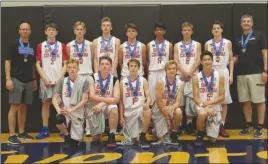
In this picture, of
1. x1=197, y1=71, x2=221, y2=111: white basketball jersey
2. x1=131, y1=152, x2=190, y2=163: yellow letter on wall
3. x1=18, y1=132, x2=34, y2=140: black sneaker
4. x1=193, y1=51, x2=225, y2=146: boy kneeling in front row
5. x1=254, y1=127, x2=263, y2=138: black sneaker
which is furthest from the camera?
x1=18, y1=132, x2=34, y2=140: black sneaker

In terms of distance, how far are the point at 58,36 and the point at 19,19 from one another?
73 centimetres

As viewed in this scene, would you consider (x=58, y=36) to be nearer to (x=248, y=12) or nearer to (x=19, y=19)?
(x=19, y=19)

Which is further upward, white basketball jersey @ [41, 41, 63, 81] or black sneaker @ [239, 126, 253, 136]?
white basketball jersey @ [41, 41, 63, 81]

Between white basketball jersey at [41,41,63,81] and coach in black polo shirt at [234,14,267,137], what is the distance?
2.96 metres

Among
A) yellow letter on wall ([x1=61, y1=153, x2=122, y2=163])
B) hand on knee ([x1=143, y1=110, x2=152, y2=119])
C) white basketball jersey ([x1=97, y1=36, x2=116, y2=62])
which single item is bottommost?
yellow letter on wall ([x1=61, y1=153, x2=122, y2=163])

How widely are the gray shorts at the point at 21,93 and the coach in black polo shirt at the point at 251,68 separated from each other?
3435 mm

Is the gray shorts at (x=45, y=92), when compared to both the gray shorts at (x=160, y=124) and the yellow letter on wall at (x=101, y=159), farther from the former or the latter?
the gray shorts at (x=160, y=124)

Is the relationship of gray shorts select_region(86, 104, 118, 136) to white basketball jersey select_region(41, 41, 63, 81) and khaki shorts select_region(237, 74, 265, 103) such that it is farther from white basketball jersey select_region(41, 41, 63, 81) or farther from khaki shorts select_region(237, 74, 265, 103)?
khaki shorts select_region(237, 74, 265, 103)

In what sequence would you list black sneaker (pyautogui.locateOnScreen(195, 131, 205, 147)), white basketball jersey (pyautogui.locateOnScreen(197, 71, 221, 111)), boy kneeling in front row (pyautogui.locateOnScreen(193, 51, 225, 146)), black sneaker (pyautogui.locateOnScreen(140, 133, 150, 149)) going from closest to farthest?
1. black sneaker (pyautogui.locateOnScreen(140, 133, 150, 149))
2. black sneaker (pyautogui.locateOnScreen(195, 131, 205, 147))
3. boy kneeling in front row (pyautogui.locateOnScreen(193, 51, 225, 146))
4. white basketball jersey (pyautogui.locateOnScreen(197, 71, 221, 111))

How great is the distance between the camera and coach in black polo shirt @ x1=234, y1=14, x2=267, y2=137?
6.55 m

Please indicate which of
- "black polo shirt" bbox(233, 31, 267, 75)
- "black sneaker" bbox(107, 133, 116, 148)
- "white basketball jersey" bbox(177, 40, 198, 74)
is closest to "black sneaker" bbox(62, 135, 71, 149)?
"black sneaker" bbox(107, 133, 116, 148)

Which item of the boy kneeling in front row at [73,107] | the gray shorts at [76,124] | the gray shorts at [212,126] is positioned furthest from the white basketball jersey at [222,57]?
the gray shorts at [76,124]

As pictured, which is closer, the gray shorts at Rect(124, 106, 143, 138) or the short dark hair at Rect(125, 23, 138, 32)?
the gray shorts at Rect(124, 106, 143, 138)

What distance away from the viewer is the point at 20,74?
6352mm
